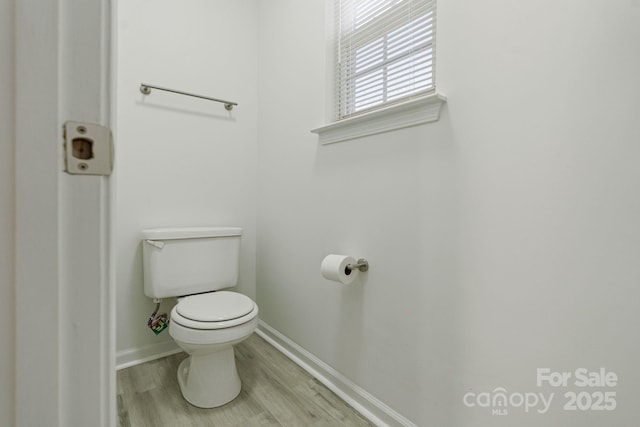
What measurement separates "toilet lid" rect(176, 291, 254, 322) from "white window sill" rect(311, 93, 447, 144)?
2.89 feet

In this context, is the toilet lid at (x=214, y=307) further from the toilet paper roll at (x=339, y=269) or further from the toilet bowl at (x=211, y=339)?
the toilet paper roll at (x=339, y=269)

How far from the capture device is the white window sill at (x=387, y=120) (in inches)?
42.6

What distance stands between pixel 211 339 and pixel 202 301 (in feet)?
0.89

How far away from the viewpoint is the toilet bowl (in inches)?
50.5

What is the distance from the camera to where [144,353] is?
178 centimetres

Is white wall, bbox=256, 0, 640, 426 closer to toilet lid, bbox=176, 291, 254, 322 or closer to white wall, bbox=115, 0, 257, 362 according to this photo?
toilet lid, bbox=176, 291, 254, 322

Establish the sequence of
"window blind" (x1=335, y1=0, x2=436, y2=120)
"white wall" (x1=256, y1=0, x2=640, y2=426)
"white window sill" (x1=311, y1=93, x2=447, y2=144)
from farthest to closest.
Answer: "window blind" (x1=335, y1=0, x2=436, y2=120) < "white window sill" (x1=311, y1=93, x2=447, y2=144) < "white wall" (x1=256, y1=0, x2=640, y2=426)

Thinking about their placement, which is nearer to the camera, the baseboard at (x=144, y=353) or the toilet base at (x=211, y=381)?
the toilet base at (x=211, y=381)
